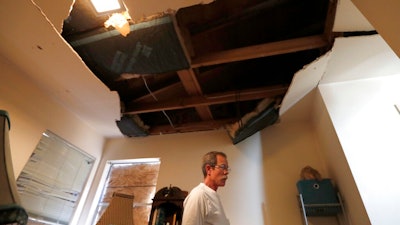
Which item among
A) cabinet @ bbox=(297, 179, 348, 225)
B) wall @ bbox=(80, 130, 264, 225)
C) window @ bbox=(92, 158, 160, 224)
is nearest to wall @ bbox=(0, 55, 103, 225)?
window @ bbox=(92, 158, 160, 224)

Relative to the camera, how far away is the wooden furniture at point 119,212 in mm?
1830

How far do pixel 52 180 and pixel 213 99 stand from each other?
185 cm

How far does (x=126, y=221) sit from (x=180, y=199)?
1.62 ft

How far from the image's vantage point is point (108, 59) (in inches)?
73.5

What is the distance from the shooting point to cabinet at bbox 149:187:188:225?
6.55 feet

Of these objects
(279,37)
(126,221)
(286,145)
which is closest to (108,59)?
(126,221)

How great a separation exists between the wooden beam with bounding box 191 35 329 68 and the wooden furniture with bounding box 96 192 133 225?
1351mm

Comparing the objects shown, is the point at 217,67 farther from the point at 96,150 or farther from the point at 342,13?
the point at 96,150

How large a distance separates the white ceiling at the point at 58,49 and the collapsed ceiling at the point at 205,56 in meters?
0.10

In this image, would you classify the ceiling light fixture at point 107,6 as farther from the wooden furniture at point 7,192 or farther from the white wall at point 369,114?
the white wall at point 369,114

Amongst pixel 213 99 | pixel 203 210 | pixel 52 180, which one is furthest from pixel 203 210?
pixel 52 180

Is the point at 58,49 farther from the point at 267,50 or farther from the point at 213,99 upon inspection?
the point at 267,50

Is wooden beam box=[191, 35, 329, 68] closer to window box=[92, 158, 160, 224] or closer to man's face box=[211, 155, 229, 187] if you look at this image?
man's face box=[211, 155, 229, 187]

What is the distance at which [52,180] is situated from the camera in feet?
7.45
